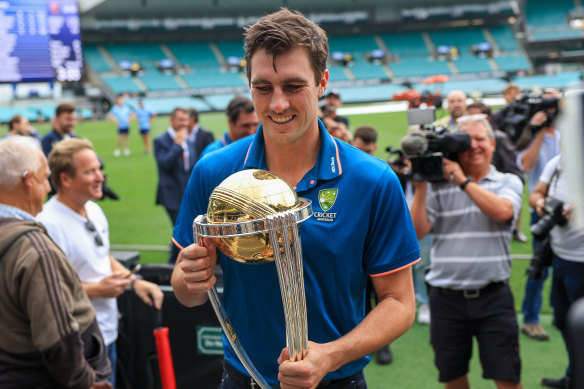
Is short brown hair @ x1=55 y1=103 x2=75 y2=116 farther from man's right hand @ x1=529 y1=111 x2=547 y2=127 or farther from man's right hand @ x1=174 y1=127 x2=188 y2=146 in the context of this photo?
man's right hand @ x1=529 y1=111 x2=547 y2=127

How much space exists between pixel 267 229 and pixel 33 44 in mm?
6314

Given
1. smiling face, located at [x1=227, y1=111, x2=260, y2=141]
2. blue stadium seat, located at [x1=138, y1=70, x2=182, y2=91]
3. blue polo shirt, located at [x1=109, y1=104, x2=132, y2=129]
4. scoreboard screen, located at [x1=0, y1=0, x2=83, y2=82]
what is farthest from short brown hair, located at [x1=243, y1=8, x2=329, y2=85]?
blue stadium seat, located at [x1=138, y1=70, x2=182, y2=91]

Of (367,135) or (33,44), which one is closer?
(367,135)

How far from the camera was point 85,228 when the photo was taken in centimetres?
321

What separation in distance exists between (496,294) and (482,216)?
0.47 meters

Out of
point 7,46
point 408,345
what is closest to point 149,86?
point 7,46

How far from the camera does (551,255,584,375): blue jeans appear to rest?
3662mm

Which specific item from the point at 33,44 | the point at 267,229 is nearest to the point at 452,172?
the point at 267,229

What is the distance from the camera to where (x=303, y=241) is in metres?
1.67

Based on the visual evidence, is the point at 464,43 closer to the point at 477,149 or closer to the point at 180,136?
the point at 180,136

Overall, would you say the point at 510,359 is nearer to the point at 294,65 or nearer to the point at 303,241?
the point at 303,241

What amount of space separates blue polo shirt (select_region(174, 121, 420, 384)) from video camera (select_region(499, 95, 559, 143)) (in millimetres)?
3365

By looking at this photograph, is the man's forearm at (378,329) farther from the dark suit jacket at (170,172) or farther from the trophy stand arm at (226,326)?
the dark suit jacket at (170,172)

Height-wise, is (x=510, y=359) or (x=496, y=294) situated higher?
(x=496, y=294)
